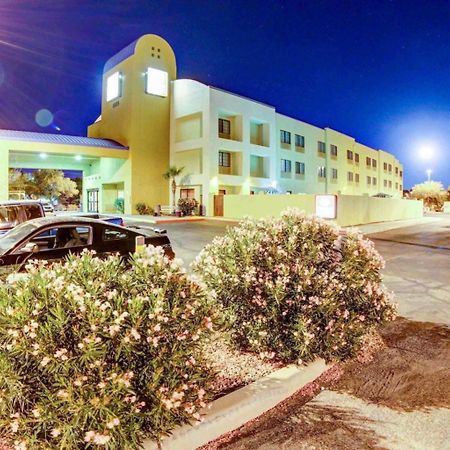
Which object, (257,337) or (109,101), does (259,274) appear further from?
(109,101)

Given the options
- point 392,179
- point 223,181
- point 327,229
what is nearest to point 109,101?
point 223,181

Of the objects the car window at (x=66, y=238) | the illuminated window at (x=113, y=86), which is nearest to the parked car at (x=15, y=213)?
the car window at (x=66, y=238)

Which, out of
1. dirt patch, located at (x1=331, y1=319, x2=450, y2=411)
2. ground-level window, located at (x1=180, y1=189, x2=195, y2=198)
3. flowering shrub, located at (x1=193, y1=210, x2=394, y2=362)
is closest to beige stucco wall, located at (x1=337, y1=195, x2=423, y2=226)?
ground-level window, located at (x1=180, y1=189, x2=195, y2=198)

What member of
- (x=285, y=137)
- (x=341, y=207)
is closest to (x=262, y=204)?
(x=341, y=207)

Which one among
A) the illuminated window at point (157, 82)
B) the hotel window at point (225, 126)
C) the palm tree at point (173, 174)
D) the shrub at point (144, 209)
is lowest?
the shrub at point (144, 209)

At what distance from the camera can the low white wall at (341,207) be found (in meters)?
24.7

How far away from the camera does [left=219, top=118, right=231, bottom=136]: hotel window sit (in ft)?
115

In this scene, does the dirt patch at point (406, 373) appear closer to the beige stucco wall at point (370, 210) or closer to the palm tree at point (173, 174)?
the beige stucco wall at point (370, 210)

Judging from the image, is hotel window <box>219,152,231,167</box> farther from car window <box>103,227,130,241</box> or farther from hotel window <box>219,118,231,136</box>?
car window <box>103,227,130,241</box>

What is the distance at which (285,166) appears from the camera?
1569 inches

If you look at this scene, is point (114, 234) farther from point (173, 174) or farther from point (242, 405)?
point (173, 174)

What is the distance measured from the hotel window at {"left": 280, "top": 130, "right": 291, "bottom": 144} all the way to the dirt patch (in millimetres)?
35819

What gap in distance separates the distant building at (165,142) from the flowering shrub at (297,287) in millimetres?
28218

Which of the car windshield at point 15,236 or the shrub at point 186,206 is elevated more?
the shrub at point 186,206
